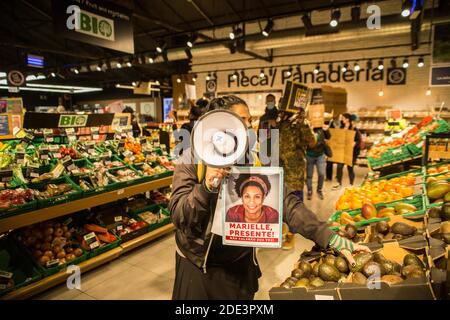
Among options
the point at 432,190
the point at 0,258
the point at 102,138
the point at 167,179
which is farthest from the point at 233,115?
the point at 102,138

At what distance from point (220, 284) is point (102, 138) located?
3.74 meters

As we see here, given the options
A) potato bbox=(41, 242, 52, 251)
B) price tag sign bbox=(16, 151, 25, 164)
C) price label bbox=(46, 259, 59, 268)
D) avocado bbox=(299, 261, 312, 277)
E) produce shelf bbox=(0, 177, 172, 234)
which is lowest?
price label bbox=(46, 259, 59, 268)

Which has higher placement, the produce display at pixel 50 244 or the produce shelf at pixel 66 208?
the produce shelf at pixel 66 208

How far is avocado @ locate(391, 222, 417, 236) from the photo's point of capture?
6.09 ft

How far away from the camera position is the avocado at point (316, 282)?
1421mm

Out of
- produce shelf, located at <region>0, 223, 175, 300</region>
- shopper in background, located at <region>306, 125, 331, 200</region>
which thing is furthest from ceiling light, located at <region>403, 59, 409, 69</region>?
produce shelf, located at <region>0, 223, 175, 300</region>

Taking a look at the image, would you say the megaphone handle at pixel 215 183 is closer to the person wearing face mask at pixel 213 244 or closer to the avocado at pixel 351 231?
the person wearing face mask at pixel 213 244

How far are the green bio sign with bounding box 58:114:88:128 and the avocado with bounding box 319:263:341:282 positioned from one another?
390cm

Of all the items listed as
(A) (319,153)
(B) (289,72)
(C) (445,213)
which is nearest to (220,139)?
(C) (445,213)

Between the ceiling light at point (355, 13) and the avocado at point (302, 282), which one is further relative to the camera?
the ceiling light at point (355, 13)

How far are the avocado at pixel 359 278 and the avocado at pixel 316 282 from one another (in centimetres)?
14

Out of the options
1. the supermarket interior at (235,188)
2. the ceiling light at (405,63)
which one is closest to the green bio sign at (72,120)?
the supermarket interior at (235,188)

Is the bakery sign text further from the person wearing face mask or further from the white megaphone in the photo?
the white megaphone

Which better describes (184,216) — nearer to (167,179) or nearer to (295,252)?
(295,252)
